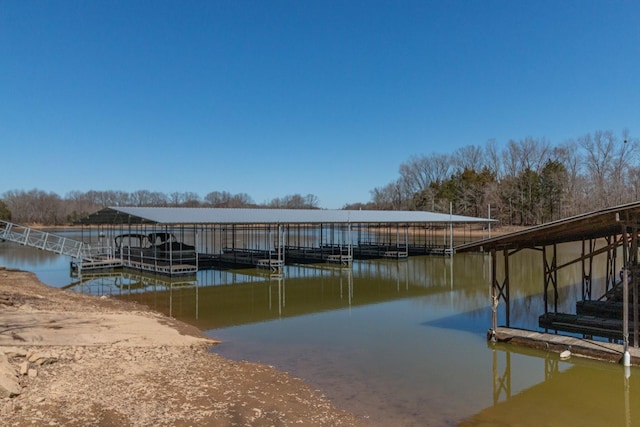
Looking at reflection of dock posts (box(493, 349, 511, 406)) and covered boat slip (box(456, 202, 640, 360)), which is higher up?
covered boat slip (box(456, 202, 640, 360))

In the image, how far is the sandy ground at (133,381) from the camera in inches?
227

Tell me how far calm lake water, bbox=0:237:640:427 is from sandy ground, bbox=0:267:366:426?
0.71 metres

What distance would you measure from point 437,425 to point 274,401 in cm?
229

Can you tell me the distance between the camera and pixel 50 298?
47.3ft

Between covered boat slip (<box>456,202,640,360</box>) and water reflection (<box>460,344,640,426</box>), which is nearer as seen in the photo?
water reflection (<box>460,344,640,426</box>)

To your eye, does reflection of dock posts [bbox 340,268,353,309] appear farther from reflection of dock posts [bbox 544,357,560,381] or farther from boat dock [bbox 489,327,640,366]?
reflection of dock posts [bbox 544,357,560,381]

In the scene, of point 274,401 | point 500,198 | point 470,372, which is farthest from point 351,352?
point 500,198

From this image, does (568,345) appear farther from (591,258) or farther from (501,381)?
(591,258)

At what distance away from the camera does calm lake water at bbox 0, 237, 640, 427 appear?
6801 millimetres

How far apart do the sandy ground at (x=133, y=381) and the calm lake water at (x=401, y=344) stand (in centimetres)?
71

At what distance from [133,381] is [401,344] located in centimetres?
566

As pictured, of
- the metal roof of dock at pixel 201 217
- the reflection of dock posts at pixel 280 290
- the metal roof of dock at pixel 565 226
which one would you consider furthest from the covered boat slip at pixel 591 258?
the metal roof of dock at pixel 201 217

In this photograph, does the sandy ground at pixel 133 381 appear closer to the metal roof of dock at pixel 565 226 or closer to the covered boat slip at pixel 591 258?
the metal roof of dock at pixel 565 226

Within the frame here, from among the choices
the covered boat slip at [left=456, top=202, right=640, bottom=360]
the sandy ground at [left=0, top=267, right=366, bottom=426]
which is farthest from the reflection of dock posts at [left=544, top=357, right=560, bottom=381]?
the sandy ground at [left=0, top=267, right=366, bottom=426]
